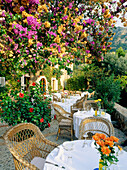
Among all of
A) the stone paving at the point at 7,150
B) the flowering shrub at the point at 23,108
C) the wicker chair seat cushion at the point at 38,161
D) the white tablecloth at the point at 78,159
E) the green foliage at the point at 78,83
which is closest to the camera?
the white tablecloth at the point at 78,159

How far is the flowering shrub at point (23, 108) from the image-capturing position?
3.58m

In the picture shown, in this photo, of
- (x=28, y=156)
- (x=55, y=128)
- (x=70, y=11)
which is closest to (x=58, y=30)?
(x=70, y=11)

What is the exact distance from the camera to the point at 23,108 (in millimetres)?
3672

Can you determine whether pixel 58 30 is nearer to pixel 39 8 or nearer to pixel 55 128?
pixel 39 8

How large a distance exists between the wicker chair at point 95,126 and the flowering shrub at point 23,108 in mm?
1292

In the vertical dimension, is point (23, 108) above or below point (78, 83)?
below

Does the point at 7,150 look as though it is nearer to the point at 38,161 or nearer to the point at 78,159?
the point at 38,161

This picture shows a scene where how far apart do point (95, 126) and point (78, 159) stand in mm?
1287

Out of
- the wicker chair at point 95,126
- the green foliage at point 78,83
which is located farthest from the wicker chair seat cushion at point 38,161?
the green foliage at point 78,83

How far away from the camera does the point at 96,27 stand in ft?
14.3

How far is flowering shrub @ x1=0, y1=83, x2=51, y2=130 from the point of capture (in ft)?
11.7

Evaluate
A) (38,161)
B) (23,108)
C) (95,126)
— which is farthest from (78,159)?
(23,108)

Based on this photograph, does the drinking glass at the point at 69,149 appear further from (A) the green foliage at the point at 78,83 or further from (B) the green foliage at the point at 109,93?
(A) the green foliage at the point at 78,83

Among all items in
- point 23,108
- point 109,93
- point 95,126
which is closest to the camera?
point 95,126
